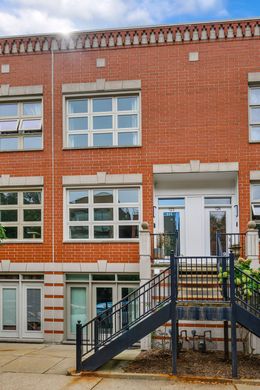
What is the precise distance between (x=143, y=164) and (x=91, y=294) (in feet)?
13.8

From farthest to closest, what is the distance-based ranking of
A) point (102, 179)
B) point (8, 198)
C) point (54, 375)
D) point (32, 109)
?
point (32, 109) < point (8, 198) < point (102, 179) < point (54, 375)

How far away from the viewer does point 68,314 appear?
520 inches

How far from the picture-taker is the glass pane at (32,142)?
13859 millimetres

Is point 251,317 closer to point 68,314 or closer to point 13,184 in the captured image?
point 68,314

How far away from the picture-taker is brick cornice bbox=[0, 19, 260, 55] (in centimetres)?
1306

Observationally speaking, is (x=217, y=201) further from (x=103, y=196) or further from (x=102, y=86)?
(x=102, y=86)

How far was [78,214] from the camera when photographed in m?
13.5

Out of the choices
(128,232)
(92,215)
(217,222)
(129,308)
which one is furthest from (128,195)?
(129,308)

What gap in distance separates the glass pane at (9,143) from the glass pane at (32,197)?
5.13ft

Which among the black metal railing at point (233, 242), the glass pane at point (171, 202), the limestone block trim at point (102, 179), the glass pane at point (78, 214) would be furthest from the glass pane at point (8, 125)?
the black metal railing at point (233, 242)

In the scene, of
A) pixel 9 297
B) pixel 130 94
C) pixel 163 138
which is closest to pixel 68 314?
pixel 9 297

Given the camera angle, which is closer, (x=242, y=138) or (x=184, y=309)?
(x=184, y=309)

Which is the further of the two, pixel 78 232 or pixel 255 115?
pixel 78 232

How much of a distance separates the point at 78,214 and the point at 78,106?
11.2ft
